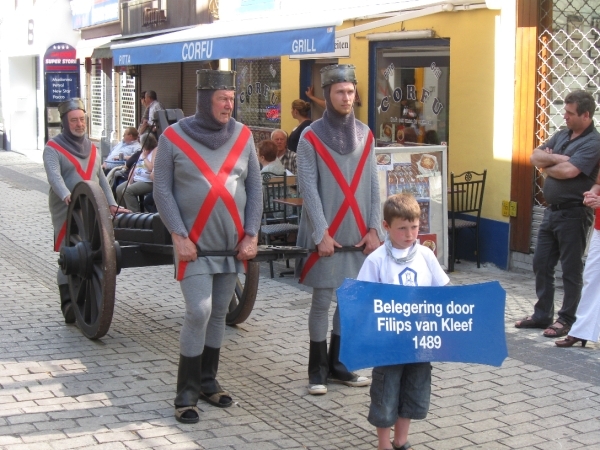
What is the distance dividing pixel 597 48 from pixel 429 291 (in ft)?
16.9

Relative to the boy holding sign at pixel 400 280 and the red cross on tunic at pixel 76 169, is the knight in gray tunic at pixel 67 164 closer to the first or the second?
the red cross on tunic at pixel 76 169

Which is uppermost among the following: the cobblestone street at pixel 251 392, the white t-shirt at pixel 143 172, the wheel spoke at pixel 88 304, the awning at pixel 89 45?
the awning at pixel 89 45

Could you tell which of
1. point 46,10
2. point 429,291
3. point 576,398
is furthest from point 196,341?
point 46,10

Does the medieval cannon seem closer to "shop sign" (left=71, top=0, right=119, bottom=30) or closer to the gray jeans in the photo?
the gray jeans

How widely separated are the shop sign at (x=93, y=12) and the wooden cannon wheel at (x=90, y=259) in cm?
1540

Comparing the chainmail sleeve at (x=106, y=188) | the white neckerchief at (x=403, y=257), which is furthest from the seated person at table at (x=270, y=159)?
the white neckerchief at (x=403, y=257)

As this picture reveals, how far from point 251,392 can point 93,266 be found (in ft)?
5.29

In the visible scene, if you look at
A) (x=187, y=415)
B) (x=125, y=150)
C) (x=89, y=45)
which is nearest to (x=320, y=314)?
(x=187, y=415)

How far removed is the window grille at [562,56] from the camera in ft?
28.2

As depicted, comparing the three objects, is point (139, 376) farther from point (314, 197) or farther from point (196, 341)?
point (314, 197)

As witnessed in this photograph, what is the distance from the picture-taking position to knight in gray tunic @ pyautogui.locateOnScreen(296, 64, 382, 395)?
5.32m

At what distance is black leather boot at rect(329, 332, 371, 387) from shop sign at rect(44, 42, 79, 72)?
19480mm

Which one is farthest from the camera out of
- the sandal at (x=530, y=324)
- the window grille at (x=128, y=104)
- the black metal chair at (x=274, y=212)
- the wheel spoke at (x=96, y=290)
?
the window grille at (x=128, y=104)

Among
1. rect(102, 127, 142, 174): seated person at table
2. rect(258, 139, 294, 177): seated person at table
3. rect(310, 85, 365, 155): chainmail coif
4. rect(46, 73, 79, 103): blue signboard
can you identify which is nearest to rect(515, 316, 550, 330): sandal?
rect(310, 85, 365, 155): chainmail coif
